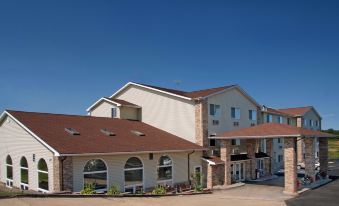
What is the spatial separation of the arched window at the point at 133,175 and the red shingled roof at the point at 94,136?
3.35 ft

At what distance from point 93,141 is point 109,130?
373 centimetres

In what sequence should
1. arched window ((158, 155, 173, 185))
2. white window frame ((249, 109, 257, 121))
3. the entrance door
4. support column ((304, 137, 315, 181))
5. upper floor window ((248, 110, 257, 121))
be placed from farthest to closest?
white window frame ((249, 109, 257, 121))
upper floor window ((248, 110, 257, 121))
the entrance door
support column ((304, 137, 315, 181))
arched window ((158, 155, 173, 185))

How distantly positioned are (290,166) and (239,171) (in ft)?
26.0

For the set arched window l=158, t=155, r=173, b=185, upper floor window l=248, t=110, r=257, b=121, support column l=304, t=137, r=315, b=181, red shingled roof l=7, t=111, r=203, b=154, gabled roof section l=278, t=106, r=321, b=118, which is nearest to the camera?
red shingled roof l=7, t=111, r=203, b=154

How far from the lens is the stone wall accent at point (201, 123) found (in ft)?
102

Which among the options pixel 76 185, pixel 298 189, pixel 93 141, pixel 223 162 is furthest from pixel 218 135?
pixel 76 185

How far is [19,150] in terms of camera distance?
25.0m

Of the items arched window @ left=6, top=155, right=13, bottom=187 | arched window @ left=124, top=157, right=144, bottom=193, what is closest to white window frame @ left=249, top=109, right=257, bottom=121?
arched window @ left=124, top=157, right=144, bottom=193

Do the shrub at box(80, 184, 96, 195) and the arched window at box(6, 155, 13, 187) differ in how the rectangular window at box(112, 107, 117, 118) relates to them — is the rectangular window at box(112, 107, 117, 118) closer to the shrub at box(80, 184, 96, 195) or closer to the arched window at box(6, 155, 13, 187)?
the arched window at box(6, 155, 13, 187)

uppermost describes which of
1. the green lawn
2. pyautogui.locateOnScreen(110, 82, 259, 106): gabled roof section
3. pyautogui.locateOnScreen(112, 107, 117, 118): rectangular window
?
pyautogui.locateOnScreen(110, 82, 259, 106): gabled roof section

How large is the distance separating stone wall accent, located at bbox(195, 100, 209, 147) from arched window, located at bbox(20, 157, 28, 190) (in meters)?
13.7

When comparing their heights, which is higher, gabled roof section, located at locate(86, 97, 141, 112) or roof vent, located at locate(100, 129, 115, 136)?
gabled roof section, located at locate(86, 97, 141, 112)

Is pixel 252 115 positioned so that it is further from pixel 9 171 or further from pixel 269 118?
pixel 9 171

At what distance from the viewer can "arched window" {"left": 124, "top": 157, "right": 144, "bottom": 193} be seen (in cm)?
2503
